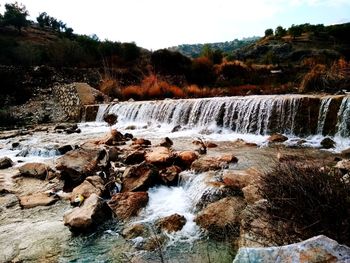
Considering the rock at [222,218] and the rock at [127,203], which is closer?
the rock at [222,218]

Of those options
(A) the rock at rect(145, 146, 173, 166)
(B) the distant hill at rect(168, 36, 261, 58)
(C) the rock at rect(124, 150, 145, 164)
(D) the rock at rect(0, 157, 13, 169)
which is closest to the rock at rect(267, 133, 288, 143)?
(A) the rock at rect(145, 146, 173, 166)

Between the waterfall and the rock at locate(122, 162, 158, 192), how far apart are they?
513cm

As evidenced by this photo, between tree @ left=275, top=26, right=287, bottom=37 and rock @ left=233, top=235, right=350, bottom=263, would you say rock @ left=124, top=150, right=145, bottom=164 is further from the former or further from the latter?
tree @ left=275, top=26, right=287, bottom=37

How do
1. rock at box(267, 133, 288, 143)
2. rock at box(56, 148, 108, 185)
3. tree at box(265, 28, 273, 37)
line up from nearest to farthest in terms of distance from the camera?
rock at box(56, 148, 108, 185)
rock at box(267, 133, 288, 143)
tree at box(265, 28, 273, 37)

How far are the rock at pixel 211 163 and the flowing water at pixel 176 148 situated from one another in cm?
19

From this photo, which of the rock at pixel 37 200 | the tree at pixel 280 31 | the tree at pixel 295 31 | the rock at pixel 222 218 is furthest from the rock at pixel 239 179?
the tree at pixel 280 31

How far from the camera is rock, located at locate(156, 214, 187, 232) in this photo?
13.7 feet

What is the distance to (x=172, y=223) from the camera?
4223 millimetres

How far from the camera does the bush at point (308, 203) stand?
7.41 feet

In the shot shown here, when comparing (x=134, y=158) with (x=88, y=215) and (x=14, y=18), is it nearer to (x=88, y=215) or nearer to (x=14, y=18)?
(x=88, y=215)

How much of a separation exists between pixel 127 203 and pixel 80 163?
2.08 m

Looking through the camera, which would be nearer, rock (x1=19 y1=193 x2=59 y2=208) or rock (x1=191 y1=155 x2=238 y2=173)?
rock (x1=19 y1=193 x2=59 y2=208)

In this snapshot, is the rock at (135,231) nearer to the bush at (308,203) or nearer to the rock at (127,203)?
the rock at (127,203)

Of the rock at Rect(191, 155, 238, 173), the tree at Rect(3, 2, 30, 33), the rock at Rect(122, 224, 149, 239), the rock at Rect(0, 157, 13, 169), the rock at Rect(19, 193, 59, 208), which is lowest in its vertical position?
the rock at Rect(0, 157, 13, 169)
